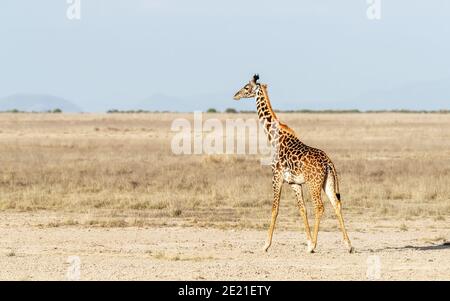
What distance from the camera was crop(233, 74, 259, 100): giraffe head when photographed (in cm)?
1497

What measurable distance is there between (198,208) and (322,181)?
7.42 m

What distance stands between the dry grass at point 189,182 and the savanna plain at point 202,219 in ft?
0.14

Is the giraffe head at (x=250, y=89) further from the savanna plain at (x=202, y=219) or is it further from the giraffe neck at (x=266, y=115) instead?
the savanna plain at (x=202, y=219)

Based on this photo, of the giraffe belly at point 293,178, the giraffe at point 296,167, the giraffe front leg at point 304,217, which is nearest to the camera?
the giraffe at point 296,167

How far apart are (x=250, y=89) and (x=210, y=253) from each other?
262 cm

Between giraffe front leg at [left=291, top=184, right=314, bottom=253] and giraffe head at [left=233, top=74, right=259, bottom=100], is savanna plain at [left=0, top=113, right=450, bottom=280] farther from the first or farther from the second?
giraffe head at [left=233, top=74, right=259, bottom=100]

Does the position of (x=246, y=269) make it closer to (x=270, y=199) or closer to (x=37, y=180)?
(x=270, y=199)

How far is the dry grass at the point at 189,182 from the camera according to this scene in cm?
1997

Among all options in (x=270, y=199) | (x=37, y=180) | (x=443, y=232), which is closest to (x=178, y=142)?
(x=37, y=180)

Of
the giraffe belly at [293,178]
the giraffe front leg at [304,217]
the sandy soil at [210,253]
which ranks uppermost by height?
the giraffe belly at [293,178]

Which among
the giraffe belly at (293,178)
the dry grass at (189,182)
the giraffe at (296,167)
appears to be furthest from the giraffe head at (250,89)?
the dry grass at (189,182)

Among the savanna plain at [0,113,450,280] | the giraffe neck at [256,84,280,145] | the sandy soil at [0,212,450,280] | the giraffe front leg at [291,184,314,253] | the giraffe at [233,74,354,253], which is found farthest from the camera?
the giraffe neck at [256,84,280,145]

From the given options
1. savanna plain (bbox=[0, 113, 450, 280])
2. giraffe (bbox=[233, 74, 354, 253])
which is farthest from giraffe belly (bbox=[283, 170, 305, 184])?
savanna plain (bbox=[0, 113, 450, 280])

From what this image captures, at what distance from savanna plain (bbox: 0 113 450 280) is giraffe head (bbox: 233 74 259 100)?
2.32 m
